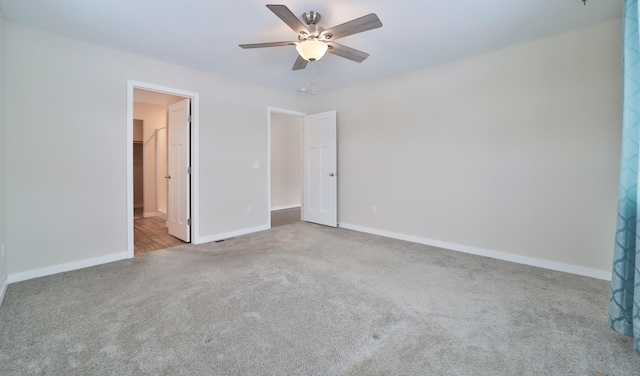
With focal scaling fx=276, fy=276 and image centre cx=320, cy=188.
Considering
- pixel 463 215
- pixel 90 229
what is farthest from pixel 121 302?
pixel 463 215

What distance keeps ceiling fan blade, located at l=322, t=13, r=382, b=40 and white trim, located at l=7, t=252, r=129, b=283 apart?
335 centimetres

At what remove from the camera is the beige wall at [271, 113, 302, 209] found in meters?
7.23

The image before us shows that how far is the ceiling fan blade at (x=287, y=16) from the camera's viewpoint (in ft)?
6.12

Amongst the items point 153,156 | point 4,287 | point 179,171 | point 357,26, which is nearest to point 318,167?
point 179,171

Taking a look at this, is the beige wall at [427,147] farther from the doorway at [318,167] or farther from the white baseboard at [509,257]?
the doorway at [318,167]

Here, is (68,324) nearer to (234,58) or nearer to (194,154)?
(194,154)

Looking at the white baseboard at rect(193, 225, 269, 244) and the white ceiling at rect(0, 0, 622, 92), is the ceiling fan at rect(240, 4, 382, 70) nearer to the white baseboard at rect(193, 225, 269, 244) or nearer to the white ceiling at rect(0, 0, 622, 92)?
the white ceiling at rect(0, 0, 622, 92)

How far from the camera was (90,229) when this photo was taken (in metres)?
3.06

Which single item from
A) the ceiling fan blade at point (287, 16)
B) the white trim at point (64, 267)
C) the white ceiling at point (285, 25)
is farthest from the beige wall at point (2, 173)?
the ceiling fan blade at point (287, 16)

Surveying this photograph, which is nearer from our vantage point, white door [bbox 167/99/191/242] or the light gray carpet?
the light gray carpet

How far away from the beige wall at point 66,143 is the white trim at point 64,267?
0.10ft

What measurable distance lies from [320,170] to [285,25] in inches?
112

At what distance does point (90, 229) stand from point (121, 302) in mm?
1326

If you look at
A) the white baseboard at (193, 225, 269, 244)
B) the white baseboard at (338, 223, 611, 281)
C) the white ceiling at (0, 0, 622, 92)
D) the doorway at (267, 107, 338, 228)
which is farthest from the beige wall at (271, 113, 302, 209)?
the white ceiling at (0, 0, 622, 92)
